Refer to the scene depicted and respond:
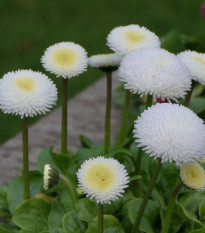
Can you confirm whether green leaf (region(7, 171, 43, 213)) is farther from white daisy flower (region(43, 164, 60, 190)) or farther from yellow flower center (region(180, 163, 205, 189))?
yellow flower center (region(180, 163, 205, 189))

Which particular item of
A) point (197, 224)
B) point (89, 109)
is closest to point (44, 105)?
point (197, 224)

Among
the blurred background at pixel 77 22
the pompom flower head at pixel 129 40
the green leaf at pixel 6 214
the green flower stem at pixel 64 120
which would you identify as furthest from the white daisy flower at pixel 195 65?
the blurred background at pixel 77 22

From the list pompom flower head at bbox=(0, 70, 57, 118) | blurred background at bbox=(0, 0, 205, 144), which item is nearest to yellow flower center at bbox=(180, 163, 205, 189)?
pompom flower head at bbox=(0, 70, 57, 118)

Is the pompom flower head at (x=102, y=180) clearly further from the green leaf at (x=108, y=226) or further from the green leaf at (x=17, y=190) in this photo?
the green leaf at (x=17, y=190)

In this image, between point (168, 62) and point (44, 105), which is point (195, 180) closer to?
point (168, 62)

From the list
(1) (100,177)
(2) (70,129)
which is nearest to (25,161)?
(1) (100,177)

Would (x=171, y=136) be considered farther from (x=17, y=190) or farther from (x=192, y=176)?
(x=17, y=190)
